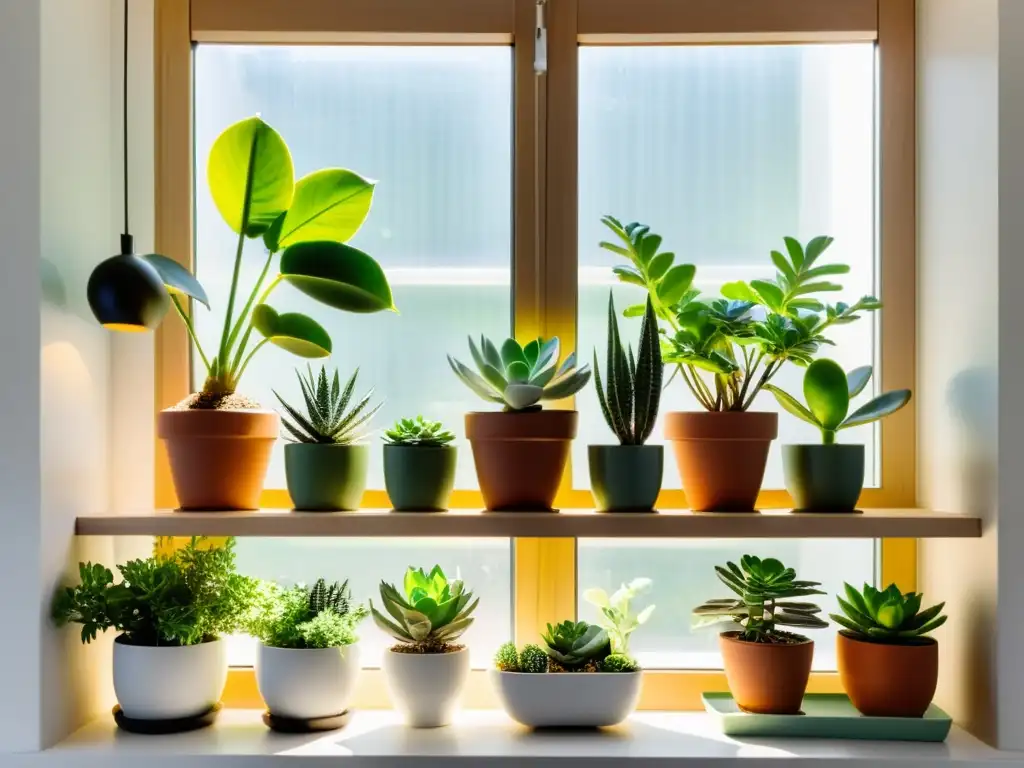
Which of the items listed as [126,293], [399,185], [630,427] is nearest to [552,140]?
[399,185]

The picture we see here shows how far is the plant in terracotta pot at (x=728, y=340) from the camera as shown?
1431 mm

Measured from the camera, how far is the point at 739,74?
1.65 metres

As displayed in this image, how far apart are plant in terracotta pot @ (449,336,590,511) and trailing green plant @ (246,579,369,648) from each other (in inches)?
10.9

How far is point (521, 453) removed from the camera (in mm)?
1432

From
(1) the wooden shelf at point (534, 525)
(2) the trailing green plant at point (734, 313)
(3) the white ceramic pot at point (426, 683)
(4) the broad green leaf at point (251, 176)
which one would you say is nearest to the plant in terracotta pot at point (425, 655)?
(3) the white ceramic pot at point (426, 683)

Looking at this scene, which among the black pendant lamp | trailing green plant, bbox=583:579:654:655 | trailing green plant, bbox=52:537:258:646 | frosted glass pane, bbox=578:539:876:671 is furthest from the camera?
A: frosted glass pane, bbox=578:539:876:671

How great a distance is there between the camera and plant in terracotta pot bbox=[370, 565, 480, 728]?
1.42 meters

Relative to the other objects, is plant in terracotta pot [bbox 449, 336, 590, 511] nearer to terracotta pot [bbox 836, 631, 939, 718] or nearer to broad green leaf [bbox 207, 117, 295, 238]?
broad green leaf [bbox 207, 117, 295, 238]

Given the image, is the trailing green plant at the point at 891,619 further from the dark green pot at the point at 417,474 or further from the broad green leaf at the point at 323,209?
the broad green leaf at the point at 323,209

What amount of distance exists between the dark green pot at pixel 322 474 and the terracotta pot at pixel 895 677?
79cm

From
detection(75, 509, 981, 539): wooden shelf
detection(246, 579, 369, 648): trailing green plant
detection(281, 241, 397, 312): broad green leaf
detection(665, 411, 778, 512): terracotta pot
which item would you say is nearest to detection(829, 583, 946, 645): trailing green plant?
detection(75, 509, 981, 539): wooden shelf

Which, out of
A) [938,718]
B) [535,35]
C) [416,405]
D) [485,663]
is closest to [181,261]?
[416,405]

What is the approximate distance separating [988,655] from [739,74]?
1001 mm

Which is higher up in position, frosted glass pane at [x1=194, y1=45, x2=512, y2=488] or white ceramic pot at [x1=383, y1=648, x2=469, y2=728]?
frosted glass pane at [x1=194, y1=45, x2=512, y2=488]
